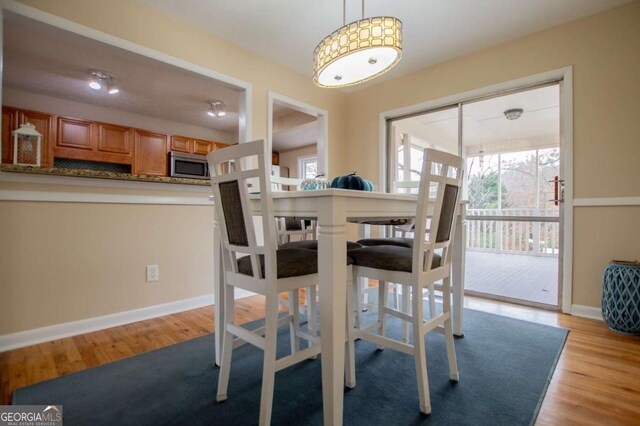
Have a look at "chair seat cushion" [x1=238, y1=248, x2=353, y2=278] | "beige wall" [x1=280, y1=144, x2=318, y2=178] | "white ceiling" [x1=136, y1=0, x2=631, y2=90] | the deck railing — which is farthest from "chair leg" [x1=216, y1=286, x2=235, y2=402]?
"beige wall" [x1=280, y1=144, x2=318, y2=178]

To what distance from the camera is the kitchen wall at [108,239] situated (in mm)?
1789

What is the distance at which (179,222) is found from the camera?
247 cm

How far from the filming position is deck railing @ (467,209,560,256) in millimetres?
3363

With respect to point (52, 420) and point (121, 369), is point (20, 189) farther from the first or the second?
point (52, 420)

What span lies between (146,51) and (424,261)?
246 cm

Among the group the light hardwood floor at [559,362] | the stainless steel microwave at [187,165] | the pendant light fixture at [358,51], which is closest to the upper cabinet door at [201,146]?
the stainless steel microwave at [187,165]

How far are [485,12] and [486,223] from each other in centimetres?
271

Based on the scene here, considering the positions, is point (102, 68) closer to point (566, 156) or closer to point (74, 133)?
point (74, 133)

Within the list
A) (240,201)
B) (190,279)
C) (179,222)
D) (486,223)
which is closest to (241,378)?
(240,201)

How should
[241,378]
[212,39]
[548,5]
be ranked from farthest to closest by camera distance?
[212,39], [548,5], [241,378]

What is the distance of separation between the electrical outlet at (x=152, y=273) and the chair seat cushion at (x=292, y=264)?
1359 millimetres

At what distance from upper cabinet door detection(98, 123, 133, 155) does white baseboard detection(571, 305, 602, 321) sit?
5.55 metres

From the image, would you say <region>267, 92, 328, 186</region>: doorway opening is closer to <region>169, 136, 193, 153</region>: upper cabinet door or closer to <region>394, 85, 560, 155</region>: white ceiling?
<region>394, 85, 560, 155</region>: white ceiling

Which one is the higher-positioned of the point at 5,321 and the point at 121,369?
the point at 5,321
